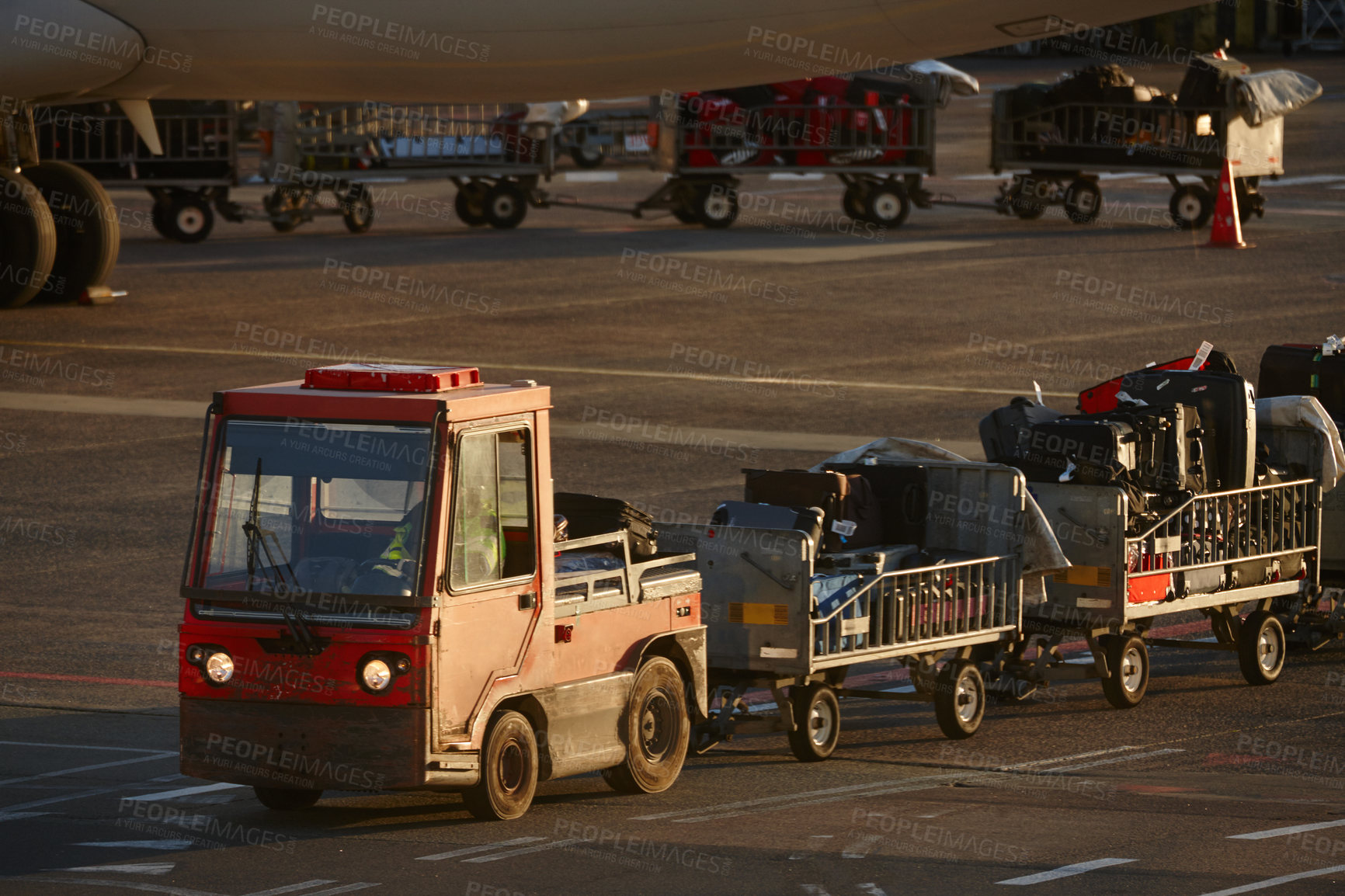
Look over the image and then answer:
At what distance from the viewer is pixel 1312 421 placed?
14.2 meters

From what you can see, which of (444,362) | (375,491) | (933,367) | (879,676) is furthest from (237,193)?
(375,491)

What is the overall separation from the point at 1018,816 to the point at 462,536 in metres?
3.25

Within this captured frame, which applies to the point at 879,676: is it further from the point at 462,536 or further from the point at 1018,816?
the point at 462,536

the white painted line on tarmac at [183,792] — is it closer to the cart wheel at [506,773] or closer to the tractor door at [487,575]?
the cart wheel at [506,773]

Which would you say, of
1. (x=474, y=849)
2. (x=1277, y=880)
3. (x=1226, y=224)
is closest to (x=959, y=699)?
(x=1277, y=880)

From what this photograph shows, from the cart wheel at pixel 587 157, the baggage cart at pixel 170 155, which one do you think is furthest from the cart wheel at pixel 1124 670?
the cart wheel at pixel 587 157

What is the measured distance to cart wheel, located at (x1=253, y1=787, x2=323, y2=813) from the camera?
9680 mm

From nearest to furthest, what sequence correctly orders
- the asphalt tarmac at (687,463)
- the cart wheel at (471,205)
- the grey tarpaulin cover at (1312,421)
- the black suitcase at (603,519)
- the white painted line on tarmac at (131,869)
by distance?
the white painted line on tarmac at (131,869), the asphalt tarmac at (687,463), the black suitcase at (603,519), the grey tarpaulin cover at (1312,421), the cart wheel at (471,205)

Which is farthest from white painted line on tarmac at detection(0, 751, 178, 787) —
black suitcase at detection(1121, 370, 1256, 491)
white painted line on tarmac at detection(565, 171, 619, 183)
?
white painted line on tarmac at detection(565, 171, 619, 183)

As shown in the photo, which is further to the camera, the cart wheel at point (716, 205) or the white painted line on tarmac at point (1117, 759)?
the cart wheel at point (716, 205)

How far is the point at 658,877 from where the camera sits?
8562 millimetres

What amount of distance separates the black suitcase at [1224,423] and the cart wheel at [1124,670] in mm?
1413

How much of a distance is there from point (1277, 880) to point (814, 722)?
3.29m

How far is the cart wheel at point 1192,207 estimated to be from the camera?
38781 millimetres
